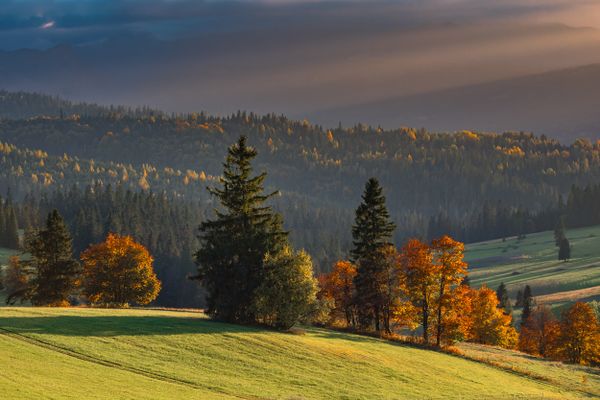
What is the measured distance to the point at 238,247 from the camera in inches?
3280

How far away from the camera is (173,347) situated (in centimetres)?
6500

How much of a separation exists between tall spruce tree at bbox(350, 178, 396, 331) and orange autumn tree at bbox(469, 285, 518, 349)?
1397 inches

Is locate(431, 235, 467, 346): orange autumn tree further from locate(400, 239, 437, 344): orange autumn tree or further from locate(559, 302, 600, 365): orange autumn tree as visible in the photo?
locate(559, 302, 600, 365): orange autumn tree

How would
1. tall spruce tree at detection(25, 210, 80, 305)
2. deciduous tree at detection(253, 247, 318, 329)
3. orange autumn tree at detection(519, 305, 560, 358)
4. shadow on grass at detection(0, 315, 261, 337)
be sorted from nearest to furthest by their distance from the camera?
1. shadow on grass at detection(0, 315, 261, 337)
2. deciduous tree at detection(253, 247, 318, 329)
3. tall spruce tree at detection(25, 210, 80, 305)
4. orange autumn tree at detection(519, 305, 560, 358)

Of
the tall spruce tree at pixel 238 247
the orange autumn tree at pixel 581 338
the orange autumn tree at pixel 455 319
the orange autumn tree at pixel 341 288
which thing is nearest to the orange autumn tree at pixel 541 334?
the orange autumn tree at pixel 581 338

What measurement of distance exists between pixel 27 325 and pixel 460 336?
4886cm

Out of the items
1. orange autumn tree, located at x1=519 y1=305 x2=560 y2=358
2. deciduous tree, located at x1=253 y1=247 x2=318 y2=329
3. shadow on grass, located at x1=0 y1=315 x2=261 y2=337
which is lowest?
orange autumn tree, located at x1=519 y1=305 x2=560 y2=358

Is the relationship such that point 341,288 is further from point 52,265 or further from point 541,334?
point 541,334

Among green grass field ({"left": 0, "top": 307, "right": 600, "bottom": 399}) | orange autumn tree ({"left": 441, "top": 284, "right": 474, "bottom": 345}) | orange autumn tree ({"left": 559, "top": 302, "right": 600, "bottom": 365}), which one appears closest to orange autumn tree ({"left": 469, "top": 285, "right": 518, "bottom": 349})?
orange autumn tree ({"left": 559, "top": 302, "right": 600, "bottom": 365})

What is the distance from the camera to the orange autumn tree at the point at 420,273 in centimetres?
9325

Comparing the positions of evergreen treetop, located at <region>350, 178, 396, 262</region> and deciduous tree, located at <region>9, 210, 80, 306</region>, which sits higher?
evergreen treetop, located at <region>350, 178, 396, 262</region>

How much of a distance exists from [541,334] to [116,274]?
70962 mm

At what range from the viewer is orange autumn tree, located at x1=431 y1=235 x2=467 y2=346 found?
9344cm

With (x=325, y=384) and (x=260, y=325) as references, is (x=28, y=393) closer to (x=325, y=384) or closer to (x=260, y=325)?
(x=325, y=384)
